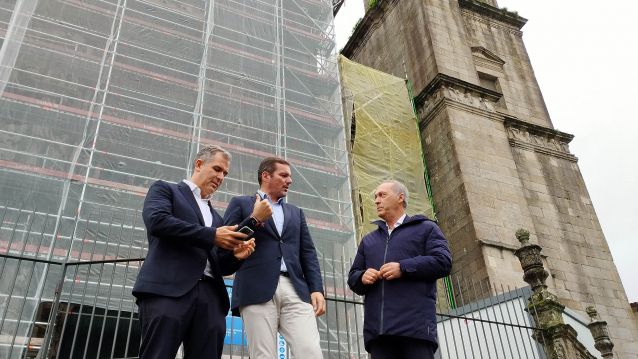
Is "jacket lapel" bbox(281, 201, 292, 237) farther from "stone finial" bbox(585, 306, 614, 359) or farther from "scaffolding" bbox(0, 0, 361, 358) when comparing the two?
"stone finial" bbox(585, 306, 614, 359)

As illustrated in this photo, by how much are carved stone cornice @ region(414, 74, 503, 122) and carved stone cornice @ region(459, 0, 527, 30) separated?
19.0ft

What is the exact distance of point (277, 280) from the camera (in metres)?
3.87

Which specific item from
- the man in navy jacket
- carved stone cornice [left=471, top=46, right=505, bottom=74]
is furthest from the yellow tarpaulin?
the man in navy jacket

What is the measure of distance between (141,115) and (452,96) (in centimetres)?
1116

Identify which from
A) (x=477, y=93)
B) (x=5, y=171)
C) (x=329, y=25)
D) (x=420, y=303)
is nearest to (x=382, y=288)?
(x=420, y=303)

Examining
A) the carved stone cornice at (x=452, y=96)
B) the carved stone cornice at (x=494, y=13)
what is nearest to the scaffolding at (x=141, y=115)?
the carved stone cornice at (x=452, y=96)

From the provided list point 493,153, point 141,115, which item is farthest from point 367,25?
point 141,115

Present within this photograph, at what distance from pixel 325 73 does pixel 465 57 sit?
6.71 m

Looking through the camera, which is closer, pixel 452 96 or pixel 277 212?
pixel 277 212

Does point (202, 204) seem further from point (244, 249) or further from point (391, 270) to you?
point (391, 270)

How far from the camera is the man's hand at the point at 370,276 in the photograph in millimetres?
4078

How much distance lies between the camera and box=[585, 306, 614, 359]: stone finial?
13.4 m

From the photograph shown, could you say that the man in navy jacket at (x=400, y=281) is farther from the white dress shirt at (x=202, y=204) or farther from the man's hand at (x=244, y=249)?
the white dress shirt at (x=202, y=204)

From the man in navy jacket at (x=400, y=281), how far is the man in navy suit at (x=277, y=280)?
41 cm
